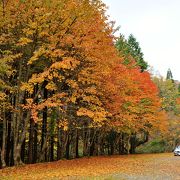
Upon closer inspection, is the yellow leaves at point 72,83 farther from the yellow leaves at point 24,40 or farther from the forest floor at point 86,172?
the forest floor at point 86,172

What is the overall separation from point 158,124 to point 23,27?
34.5 m

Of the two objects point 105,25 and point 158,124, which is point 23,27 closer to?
point 105,25

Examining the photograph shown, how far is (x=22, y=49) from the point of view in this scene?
74.8 ft

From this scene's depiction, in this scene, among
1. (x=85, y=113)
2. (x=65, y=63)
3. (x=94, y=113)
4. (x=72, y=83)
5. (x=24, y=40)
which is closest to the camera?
(x=24, y=40)

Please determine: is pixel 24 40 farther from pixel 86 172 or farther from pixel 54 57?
pixel 86 172

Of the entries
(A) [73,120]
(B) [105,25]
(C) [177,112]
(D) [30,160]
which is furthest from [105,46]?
(C) [177,112]

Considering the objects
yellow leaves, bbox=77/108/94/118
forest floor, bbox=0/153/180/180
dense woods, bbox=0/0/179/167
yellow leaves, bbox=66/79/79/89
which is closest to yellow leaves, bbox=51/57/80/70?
dense woods, bbox=0/0/179/167

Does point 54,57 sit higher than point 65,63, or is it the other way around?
point 54,57

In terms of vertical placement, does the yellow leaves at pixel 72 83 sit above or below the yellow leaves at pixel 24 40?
below

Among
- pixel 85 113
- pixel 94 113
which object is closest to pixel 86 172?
pixel 85 113

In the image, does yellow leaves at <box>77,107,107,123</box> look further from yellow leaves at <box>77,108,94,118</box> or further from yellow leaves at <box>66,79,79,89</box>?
yellow leaves at <box>66,79,79,89</box>

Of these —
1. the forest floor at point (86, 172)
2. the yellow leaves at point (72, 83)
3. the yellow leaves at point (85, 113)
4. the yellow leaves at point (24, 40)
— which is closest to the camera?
the forest floor at point (86, 172)

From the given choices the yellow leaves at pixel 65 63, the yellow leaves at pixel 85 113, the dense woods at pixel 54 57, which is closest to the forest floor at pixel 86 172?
the dense woods at pixel 54 57

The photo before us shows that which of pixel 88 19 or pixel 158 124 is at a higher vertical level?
pixel 88 19
